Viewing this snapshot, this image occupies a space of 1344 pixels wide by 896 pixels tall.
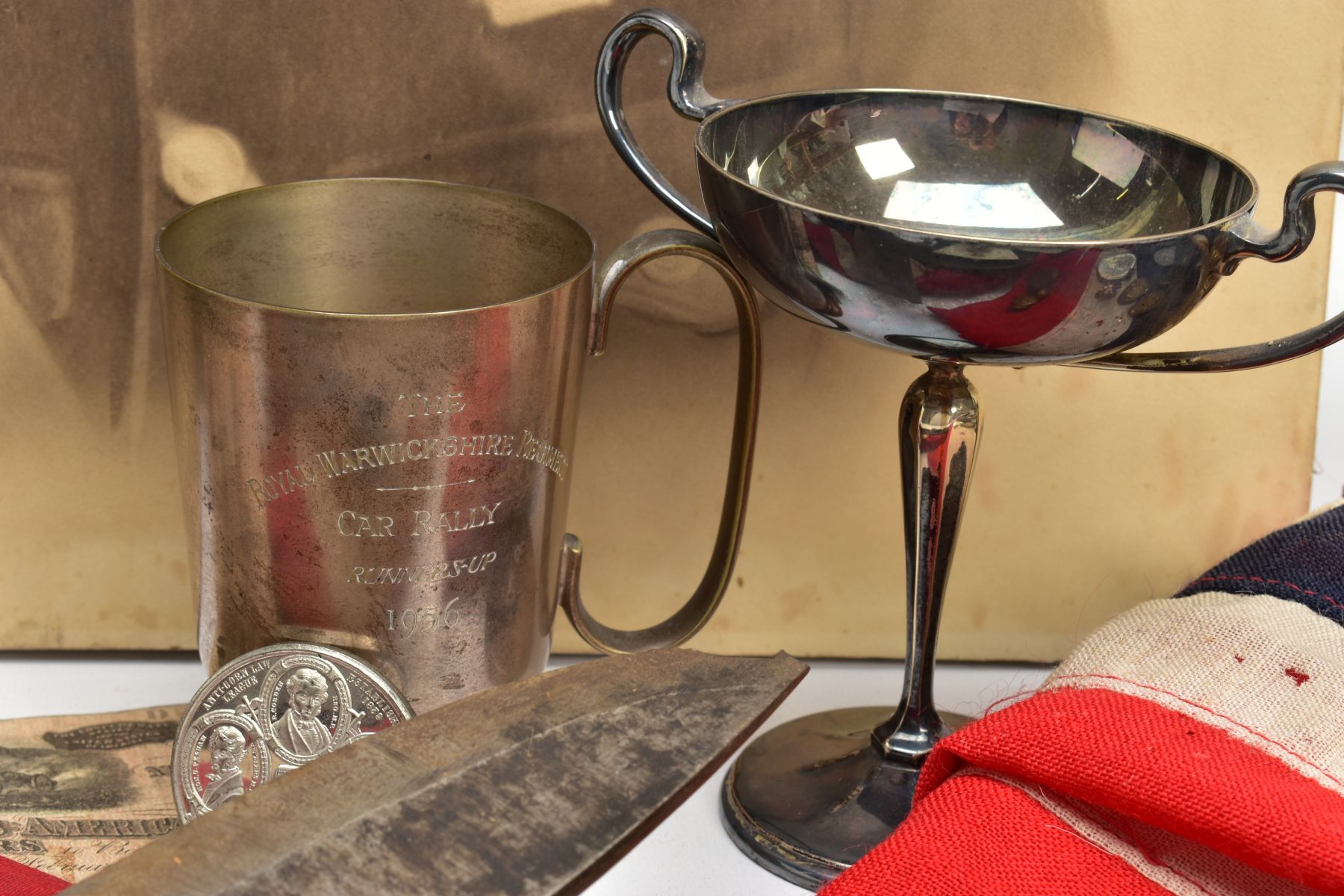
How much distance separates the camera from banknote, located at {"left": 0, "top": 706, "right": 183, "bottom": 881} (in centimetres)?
57

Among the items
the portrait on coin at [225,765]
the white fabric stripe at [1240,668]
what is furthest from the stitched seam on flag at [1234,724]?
the portrait on coin at [225,765]

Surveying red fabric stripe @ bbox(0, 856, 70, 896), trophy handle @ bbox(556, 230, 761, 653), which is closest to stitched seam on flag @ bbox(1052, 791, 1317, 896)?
trophy handle @ bbox(556, 230, 761, 653)

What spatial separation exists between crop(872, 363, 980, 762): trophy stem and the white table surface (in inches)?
3.6

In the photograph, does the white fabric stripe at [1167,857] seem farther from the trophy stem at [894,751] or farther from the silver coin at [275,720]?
the silver coin at [275,720]

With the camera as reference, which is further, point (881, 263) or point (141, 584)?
point (141, 584)

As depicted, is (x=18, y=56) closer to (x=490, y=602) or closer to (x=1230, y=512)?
(x=490, y=602)

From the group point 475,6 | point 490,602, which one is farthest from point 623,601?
point 475,6

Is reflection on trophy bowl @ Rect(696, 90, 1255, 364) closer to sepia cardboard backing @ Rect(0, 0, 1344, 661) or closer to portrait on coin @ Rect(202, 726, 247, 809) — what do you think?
sepia cardboard backing @ Rect(0, 0, 1344, 661)

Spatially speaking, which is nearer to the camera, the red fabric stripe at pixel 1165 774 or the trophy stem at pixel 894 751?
the red fabric stripe at pixel 1165 774

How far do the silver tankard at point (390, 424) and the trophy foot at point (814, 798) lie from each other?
0.38 ft

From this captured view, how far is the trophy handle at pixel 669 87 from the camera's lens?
0.58m

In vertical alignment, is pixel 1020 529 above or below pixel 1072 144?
below

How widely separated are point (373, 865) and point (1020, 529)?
47cm

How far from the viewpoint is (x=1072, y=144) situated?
2.00 feet
